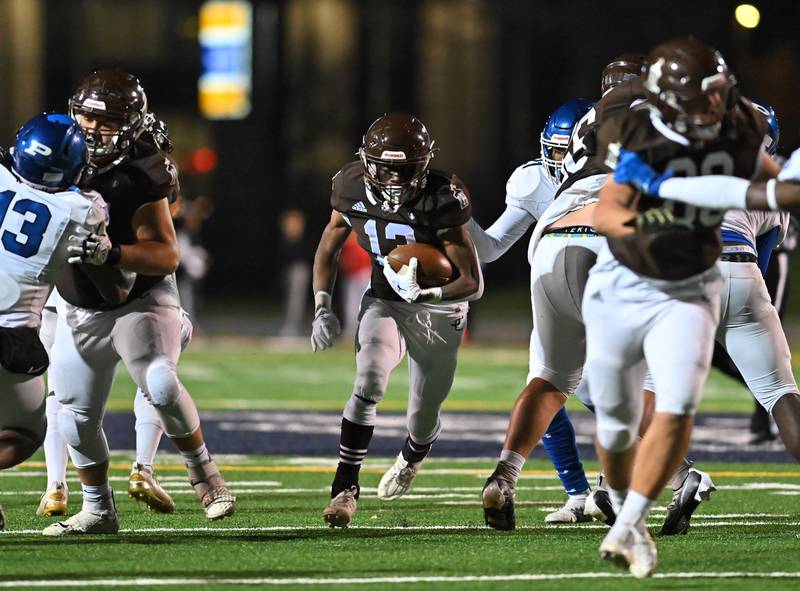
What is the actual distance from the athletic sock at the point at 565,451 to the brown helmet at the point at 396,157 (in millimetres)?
1181

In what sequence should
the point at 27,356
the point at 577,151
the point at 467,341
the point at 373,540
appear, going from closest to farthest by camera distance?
the point at 27,356
the point at 373,540
the point at 577,151
the point at 467,341

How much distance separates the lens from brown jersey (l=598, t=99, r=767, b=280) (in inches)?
203

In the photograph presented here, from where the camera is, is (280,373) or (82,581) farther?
(280,373)

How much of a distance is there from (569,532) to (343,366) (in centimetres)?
1019

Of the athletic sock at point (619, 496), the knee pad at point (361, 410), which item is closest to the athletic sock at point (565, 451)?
the knee pad at point (361, 410)

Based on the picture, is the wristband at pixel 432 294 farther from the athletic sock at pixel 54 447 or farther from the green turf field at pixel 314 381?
the green turf field at pixel 314 381

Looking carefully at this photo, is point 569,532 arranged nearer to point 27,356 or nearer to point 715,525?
point 715,525

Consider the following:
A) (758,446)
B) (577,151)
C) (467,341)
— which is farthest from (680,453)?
(467,341)

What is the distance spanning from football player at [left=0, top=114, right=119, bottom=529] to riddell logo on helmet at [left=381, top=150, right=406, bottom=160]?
1.23 metres

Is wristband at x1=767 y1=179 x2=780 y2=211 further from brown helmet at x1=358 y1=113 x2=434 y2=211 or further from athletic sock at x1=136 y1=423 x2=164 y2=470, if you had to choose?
athletic sock at x1=136 y1=423 x2=164 y2=470

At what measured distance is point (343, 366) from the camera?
647 inches

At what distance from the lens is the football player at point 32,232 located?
18.8ft

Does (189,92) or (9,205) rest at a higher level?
(9,205)

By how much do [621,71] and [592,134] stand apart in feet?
2.06
